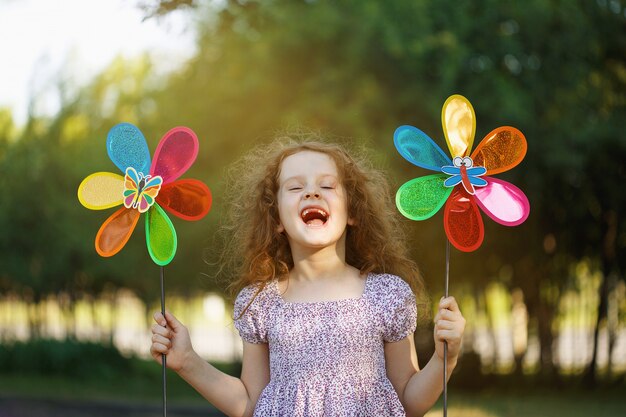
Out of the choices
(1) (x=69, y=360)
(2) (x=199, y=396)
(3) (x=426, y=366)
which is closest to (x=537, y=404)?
(2) (x=199, y=396)

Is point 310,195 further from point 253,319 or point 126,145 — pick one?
point 126,145

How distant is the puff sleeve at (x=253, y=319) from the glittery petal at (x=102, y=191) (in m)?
0.46

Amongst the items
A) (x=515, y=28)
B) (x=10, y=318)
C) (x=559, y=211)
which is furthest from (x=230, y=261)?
(x=10, y=318)

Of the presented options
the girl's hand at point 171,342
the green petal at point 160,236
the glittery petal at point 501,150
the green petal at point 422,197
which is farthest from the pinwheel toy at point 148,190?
the glittery petal at point 501,150

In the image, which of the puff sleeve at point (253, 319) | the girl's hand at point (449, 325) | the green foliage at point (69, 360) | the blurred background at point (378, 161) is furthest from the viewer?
the green foliage at point (69, 360)

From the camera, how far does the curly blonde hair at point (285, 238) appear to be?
2498mm

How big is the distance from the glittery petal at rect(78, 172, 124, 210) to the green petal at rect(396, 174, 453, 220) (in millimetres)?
784

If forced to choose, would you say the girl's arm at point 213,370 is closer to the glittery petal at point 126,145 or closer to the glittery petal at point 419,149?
the glittery petal at point 126,145

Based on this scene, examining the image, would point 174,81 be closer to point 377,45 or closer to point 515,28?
point 377,45

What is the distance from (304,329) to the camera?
92.1 inches

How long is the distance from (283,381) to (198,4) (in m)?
2.49

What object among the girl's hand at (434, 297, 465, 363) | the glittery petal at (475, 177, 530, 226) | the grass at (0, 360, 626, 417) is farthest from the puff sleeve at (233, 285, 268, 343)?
the grass at (0, 360, 626, 417)

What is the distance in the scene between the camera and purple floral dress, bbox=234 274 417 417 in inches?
90.0

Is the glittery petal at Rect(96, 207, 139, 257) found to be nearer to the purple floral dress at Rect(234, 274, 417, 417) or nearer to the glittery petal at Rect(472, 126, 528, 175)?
the purple floral dress at Rect(234, 274, 417, 417)
